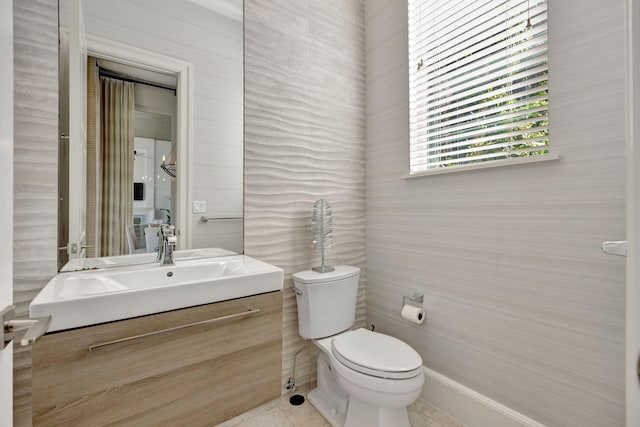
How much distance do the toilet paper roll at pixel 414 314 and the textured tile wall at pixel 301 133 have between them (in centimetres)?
42

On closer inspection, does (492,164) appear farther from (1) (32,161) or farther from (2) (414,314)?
(1) (32,161)

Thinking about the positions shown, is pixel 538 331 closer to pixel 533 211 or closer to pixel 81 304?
pixel 533 211

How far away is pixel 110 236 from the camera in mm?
1329

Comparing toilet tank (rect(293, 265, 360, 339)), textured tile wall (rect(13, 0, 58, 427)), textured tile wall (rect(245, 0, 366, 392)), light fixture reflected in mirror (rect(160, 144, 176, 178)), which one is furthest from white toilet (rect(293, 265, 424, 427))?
textured tile wall (rect(13, 0, 58, 427))

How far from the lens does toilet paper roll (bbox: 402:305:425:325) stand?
5.34 feet

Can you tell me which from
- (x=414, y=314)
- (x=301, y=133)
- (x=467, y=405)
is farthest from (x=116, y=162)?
(x=467, y=405)

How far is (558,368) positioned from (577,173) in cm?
76

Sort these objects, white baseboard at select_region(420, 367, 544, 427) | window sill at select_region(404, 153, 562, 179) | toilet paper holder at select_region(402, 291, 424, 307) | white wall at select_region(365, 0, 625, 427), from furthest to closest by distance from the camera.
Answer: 1. toilet paper holder at select_region(402, 291, 424, 307)
2. white baseboard at select_region(420, 367, 544, 427)
3. window sill at select_region(404, 153, 562, 179)
4. white wall at select_region(365, 0, 625, 427)

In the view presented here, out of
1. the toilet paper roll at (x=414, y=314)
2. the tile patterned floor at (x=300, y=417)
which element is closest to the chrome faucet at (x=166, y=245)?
the tile patterned floor at (x=300, y=417)

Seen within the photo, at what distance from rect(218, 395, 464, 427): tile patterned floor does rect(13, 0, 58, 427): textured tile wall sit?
87 centimetres

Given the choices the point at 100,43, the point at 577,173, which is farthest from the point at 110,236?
the point at 577,173

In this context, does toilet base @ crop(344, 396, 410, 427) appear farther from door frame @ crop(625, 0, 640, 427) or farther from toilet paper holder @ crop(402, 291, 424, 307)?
door frame @ crop(625, 0, 640, 427)

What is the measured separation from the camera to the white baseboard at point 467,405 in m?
1.32

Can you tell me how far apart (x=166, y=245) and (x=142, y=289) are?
1.52 ft
